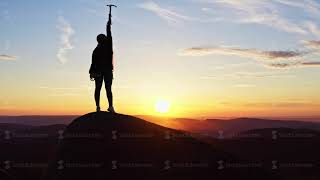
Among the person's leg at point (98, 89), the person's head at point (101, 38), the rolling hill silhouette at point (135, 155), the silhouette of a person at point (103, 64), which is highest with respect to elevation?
the person's head at point (101, 38)

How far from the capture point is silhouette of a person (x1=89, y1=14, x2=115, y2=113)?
19016 mm

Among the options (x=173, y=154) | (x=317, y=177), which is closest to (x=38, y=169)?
(x=173, y=154)

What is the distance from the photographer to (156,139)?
1850cm

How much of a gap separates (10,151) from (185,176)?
738 inches

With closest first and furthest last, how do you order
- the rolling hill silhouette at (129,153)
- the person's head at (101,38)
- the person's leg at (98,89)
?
the rolling hill silhouette at (129,153)
the person's head at (101,38)
the person's leg at (98,89)

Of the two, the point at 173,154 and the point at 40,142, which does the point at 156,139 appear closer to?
the point at 173,154

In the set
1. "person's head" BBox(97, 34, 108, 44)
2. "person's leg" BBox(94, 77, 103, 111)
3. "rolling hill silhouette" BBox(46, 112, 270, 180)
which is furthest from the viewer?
"person's leg" BBox(94, 77, 103, 111)

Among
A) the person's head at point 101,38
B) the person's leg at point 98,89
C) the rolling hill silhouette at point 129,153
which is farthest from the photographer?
the person's leg at point 98,89

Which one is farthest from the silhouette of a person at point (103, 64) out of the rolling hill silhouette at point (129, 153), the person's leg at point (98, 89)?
the rolling hill silhouette at point (129, 153)

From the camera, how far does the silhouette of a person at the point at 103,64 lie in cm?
1902

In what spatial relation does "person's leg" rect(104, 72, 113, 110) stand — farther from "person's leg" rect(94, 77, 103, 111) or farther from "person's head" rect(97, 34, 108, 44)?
"person's head" rect(97, 34, 108, 44)

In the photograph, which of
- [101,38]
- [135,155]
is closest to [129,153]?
[135,155]

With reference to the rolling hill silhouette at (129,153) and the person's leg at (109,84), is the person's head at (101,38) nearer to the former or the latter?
the person's leg at (109,84)

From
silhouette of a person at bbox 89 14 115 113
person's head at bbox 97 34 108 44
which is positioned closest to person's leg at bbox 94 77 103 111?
silhouette of a person at bbox 89 14 115 113
